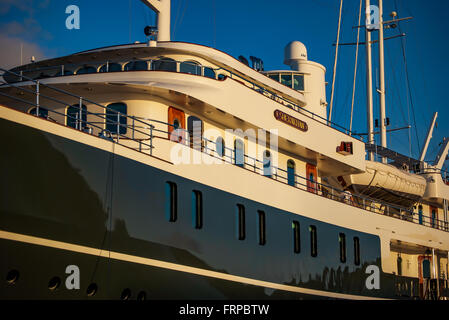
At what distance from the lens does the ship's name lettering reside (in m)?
20.4

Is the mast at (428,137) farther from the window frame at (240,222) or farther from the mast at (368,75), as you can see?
the window frame at (240,222)

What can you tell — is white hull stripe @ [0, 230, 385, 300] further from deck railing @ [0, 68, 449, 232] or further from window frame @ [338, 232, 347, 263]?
deck railing @ [0, 68, 449, 232]

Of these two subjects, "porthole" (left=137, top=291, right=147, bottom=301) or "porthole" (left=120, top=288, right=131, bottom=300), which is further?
"porthole" (left=137, top=291, right=147, bottom=301)

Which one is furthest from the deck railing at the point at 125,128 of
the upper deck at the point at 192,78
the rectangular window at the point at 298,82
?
the rectangular window at the point at 298,82

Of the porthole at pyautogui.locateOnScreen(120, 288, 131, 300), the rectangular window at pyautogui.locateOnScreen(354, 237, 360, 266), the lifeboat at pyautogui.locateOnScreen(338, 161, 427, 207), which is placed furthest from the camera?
the lifeboat at pyautogui.locateOnScreen(338, 161, 427, 207)

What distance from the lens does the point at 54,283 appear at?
11.6 m

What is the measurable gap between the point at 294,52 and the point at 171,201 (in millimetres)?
15624

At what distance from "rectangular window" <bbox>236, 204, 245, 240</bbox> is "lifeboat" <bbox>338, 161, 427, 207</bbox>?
946 centimetres

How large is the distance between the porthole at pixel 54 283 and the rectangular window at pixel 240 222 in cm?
604

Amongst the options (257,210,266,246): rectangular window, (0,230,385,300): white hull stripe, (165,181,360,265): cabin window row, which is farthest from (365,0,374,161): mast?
(257,210,266,246): rectangular window

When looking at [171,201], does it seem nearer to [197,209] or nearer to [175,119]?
[197,209]
